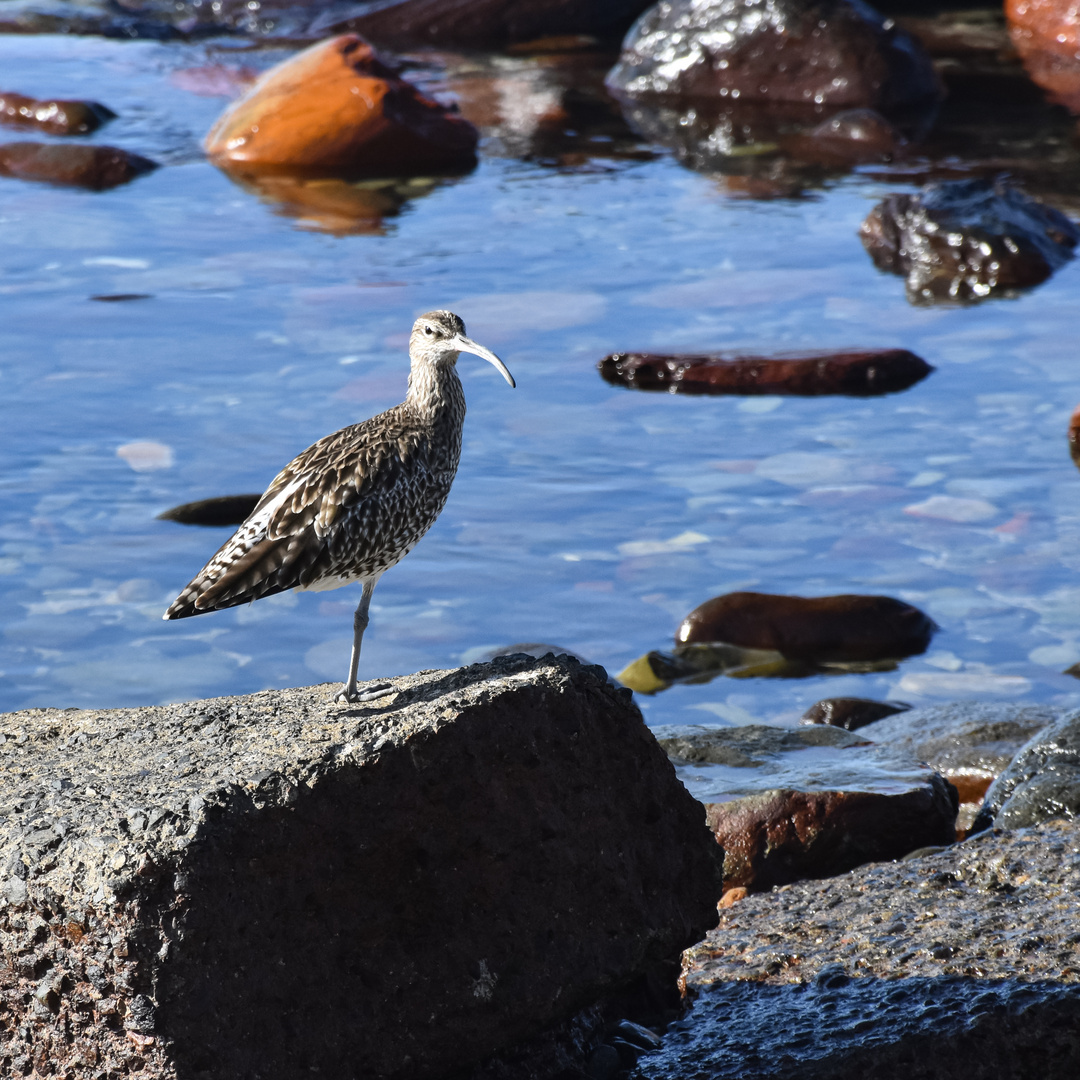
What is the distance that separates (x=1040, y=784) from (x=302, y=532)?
114 inches

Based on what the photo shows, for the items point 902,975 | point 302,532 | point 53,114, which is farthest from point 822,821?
point 53,114

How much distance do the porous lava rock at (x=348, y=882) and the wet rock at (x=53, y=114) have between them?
15.5 meters

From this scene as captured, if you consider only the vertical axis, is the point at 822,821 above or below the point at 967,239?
below

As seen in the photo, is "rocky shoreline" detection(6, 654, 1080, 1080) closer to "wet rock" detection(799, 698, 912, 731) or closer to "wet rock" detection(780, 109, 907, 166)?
"wet rock" detection(799, 698, 912, 731)

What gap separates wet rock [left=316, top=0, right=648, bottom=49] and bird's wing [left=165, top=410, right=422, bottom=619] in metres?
18.4

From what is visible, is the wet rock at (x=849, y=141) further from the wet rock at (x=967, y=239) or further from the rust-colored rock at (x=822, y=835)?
the rust-colored rock at (x=822, y=835)

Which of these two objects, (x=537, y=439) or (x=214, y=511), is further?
(x=537, y=439)

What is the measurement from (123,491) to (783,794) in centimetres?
570

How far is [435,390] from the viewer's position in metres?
6.06

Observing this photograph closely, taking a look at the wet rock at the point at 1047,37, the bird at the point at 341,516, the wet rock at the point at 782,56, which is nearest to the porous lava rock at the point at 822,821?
the bird at the point at 341,516

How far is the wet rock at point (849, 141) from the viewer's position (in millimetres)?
17750

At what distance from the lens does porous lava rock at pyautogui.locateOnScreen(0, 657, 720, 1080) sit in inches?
148

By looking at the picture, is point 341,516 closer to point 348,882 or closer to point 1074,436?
point 348,882

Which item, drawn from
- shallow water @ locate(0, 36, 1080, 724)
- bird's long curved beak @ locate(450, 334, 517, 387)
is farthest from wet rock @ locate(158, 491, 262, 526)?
bird's long curved beak @ locate(450, 334, 517, 387)
